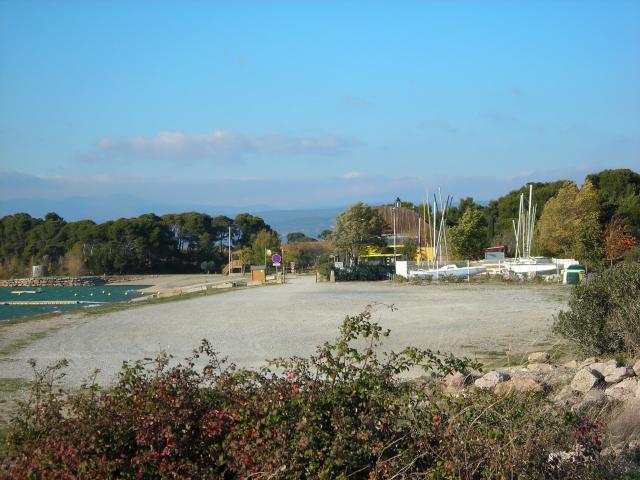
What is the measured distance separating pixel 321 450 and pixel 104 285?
95.8m

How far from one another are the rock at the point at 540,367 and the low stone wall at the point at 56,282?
92.7 meters

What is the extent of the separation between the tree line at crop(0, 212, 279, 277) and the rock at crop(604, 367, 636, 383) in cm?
8899

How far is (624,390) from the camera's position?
27.2 ft

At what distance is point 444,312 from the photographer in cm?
2288

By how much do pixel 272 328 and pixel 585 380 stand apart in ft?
37.6

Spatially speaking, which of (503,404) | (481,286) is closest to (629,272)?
(503,404)

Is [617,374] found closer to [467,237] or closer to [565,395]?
[565,395]

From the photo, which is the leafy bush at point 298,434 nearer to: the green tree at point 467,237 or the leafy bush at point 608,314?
the leafy bush at point 608,314

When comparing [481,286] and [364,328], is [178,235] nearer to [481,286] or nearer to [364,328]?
[481,286]

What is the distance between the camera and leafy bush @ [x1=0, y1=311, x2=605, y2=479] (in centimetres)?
443

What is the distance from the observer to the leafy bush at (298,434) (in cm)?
443

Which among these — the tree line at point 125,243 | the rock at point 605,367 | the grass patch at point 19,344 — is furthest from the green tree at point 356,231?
the rock at point 605,367

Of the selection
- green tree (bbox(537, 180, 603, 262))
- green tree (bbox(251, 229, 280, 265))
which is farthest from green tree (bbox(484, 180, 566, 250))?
green tree (bbox(251, 229, 280, 265))

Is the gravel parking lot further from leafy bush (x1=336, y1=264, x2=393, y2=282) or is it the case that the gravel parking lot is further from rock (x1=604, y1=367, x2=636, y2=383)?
leafy bush (x1=336, y1=264, x2=393, y2=282)
